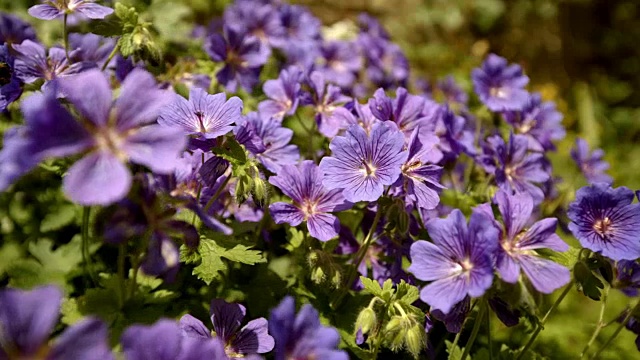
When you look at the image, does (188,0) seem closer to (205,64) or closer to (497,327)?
(205,64)

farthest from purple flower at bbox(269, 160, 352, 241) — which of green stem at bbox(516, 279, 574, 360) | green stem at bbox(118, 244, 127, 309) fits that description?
green stem at bbox(516, 279, 574, 360)

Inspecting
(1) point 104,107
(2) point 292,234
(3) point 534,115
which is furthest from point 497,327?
(1) point 104,107

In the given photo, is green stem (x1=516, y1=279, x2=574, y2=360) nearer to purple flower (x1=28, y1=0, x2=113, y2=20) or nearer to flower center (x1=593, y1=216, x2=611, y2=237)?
flower center (x1=593, y1=216, x2=611, y2=237)

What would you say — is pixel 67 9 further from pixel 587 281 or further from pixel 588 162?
pixel 588 162

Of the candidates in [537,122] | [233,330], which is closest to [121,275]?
[233,330]

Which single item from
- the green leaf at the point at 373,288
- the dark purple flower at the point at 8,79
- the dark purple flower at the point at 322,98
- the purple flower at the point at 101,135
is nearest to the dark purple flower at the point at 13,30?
the dark purple flower at the point at 8,79

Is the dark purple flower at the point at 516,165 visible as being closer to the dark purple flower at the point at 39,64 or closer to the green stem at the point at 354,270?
the green stem at the point at 354,270
